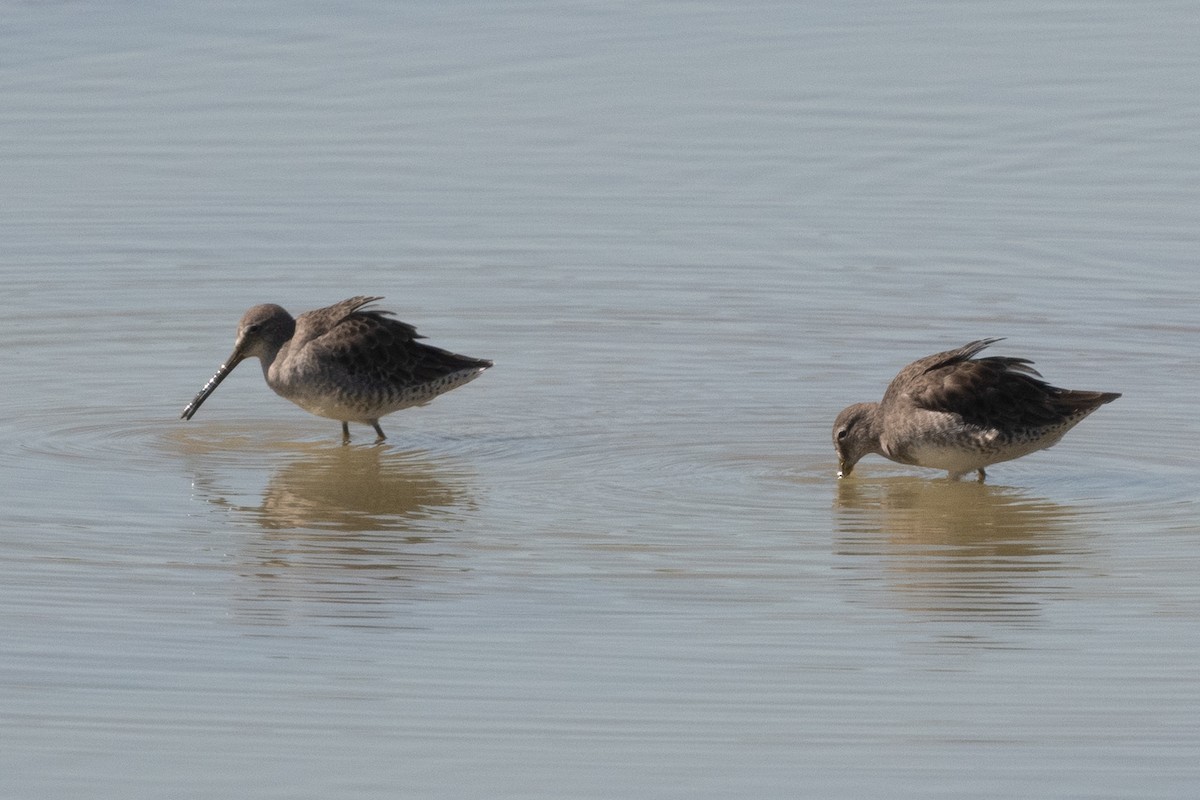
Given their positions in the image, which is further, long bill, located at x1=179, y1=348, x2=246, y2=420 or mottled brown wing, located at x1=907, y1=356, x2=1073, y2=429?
long bill, located at x1=179, y1=348, x2=246, y2=420

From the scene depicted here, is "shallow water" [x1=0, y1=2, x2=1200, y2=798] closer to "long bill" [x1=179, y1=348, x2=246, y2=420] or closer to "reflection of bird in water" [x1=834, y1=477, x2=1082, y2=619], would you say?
"reflection of bird in water" [x1=834, y1=477, x2=1082, y2=619]

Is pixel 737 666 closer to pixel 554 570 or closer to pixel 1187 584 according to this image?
pixel 554 570

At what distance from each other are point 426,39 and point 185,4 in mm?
2778

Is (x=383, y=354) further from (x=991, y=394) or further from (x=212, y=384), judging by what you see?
(x=991, y=394)

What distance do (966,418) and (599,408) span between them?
2.06 m

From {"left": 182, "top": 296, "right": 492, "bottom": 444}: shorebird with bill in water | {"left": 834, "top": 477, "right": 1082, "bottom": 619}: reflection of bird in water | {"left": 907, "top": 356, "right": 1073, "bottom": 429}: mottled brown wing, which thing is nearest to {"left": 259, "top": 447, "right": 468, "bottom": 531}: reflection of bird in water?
{"left": 182, "top": 296, "right": 492, "bottom": 444}: shorebird with bill in water

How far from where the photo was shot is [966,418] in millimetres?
10344

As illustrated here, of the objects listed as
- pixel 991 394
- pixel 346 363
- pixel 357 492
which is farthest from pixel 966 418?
pixel 346 363

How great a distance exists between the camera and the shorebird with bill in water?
11.2 metres

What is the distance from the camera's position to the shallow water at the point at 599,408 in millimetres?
6695

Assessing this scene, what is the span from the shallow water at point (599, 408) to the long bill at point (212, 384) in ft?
0.54

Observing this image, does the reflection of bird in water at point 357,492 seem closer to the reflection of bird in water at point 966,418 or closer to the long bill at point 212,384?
the long bill at point 212,384

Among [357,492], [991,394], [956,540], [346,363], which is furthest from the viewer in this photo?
[346,363]

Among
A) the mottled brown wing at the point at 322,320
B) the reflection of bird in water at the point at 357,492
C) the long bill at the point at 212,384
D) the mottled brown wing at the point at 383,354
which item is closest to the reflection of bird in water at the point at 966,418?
the reflection of bird in water at the point at 357,492
